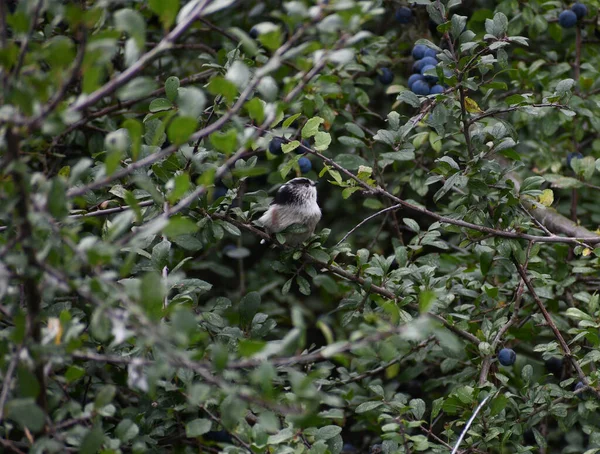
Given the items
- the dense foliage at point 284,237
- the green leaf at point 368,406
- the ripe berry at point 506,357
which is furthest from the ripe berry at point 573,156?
the green leaf at point 368,406

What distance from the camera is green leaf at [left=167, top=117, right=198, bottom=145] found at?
1.54 metres

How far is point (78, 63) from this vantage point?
57.2 inches

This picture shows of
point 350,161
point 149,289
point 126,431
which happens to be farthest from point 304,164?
point 149,289

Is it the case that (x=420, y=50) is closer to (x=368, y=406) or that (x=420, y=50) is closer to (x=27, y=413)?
(x=368, y=406)

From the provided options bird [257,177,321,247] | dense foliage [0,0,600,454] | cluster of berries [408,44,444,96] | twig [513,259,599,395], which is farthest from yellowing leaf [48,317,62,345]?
cluster of berries [408,44,444,96]

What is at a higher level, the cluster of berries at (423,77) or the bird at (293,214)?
the cluster of berries at (423,77)

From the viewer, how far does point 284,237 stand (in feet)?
8.58

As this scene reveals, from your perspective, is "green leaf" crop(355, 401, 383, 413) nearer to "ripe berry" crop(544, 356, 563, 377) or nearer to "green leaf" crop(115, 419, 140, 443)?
"green leaf" crop(115, 419, 140, 443)

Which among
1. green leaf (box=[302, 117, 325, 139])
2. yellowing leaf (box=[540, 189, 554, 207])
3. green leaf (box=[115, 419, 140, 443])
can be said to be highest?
green leaf (box=[302, 117, 325, 139])

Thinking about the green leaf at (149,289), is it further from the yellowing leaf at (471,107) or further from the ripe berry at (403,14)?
the ripe berry at (403,14)

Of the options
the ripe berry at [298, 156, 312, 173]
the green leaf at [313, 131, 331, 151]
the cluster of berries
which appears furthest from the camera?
the ripe berry at [298, 156, 312, 173]

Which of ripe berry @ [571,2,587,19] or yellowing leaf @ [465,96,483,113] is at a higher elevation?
yellowing leaf @ [465,96,483,113]

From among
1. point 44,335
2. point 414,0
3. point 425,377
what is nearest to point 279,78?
point 414,0

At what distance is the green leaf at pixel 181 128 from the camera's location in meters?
1.54
